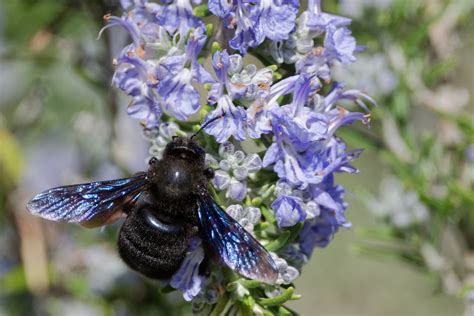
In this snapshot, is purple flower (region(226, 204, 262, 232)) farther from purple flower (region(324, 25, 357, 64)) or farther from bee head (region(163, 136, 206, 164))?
purple flower (region(324, 25, 357, 64))

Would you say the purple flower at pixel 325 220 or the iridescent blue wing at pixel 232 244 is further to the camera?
the purple flower at pixel 325 220

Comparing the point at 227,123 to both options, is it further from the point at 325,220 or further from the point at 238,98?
the point at 325,220

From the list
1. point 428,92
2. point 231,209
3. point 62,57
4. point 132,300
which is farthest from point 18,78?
point 231,209

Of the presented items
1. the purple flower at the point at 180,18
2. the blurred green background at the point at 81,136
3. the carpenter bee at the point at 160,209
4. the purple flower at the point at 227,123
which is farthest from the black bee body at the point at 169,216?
the blurred green background at the point at 81,136

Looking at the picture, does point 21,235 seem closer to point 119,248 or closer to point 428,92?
point 119,248

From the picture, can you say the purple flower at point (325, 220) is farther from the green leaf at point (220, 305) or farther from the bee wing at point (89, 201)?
the bee wing at point (89, 201)

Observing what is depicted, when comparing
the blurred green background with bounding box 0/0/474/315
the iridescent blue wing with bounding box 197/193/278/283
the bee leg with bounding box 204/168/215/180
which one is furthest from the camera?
the blurred green background with bounding box 0/0/474/315

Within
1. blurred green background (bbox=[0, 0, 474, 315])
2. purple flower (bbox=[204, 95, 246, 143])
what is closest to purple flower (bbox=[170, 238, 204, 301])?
purple flower (bbox=[204, 95, 246, 143])
